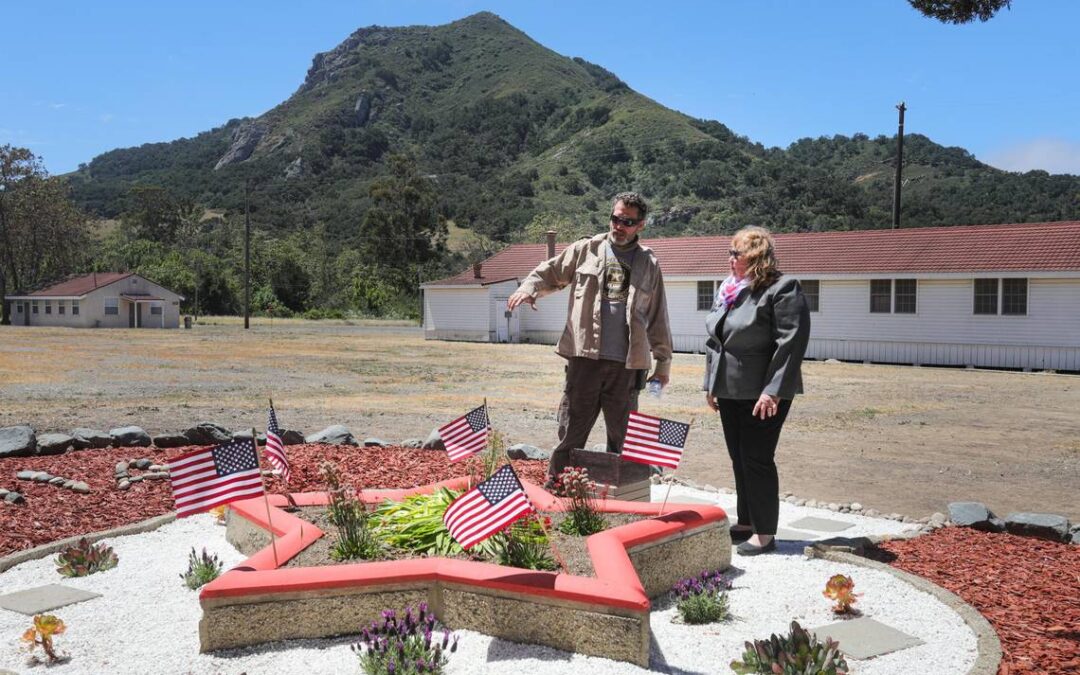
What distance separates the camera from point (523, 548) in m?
4.36

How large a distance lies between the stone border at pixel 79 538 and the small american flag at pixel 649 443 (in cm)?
326

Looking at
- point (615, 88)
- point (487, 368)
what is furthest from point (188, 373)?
point (615, 88)

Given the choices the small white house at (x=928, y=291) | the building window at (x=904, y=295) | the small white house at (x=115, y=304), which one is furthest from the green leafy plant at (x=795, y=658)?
the small white house at (x=115, y=304)

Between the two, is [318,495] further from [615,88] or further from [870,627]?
[615,88]

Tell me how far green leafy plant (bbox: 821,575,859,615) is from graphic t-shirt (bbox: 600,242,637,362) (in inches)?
75.3

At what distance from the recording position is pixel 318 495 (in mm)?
5797

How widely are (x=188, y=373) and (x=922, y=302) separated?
2112cm

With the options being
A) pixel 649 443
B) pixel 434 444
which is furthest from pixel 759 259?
pixel 434 444

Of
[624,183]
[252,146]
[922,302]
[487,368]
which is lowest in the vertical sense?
[487,368]

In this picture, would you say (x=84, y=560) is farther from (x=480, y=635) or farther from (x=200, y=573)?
(x=480, y=635)

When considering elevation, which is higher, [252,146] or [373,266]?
[252,146]

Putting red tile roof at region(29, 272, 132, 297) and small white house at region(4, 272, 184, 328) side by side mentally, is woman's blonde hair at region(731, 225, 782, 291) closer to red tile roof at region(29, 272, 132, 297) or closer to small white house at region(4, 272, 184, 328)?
small white house at region(4, 272, 184, 328)

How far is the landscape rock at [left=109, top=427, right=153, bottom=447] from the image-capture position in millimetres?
8680

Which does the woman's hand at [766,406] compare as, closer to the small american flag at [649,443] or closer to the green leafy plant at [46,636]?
the small american flag at [649,443]
